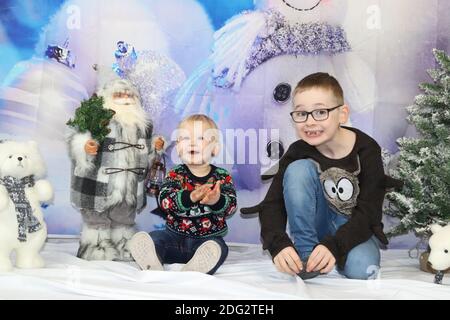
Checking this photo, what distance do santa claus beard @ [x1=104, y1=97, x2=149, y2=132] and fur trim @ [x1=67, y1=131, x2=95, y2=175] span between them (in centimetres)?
13

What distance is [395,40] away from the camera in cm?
222

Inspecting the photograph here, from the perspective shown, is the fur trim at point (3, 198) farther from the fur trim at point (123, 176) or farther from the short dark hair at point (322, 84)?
the short dark hair at point (322, 84)

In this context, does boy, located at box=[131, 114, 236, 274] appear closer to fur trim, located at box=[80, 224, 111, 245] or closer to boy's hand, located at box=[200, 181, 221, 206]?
boy's hand, located at box=[200, 181, 221, 206]

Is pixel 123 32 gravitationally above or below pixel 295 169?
above

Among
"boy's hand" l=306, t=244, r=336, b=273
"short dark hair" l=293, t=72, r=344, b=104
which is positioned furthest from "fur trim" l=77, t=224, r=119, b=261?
"short dark hair" l=293, t=72, r=344, b=104

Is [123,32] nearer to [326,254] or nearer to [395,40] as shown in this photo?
[395,40]

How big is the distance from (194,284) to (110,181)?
20.2 inches

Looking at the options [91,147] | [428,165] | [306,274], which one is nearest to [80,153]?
[91,147]

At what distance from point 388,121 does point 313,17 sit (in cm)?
50

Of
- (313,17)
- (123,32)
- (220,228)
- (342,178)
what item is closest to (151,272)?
(220,228)

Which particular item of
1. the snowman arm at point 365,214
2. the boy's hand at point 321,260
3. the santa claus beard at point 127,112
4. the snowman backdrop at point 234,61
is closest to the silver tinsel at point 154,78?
the snowman backdrop at point 234,61

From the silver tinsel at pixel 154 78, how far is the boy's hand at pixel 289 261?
912 mm

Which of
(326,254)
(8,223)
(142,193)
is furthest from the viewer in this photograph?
(142,193)

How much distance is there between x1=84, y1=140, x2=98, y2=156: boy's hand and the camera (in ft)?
6.08
